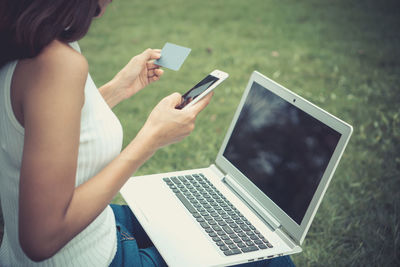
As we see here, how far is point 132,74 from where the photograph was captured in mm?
1751

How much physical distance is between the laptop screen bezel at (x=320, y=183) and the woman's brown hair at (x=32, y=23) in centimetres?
89

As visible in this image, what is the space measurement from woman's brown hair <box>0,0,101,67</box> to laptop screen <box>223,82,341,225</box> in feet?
2.97

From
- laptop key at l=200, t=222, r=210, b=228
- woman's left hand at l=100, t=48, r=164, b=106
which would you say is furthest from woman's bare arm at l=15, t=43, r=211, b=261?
woman's left hand at l=100, t=48, r=164, b=106

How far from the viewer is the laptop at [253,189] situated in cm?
138

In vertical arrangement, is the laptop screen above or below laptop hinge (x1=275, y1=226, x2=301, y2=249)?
above

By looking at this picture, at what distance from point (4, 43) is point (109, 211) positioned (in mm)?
686

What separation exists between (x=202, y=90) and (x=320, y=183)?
22.3 inches

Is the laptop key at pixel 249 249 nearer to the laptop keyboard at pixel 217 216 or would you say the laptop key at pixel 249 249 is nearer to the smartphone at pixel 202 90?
the laptop keyboard at pixel 217 216

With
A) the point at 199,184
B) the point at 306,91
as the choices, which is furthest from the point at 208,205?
the point at 306,91

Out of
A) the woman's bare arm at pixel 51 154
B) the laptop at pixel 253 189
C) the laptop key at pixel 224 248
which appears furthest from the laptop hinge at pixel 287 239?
the woman's bare arm at pixel 51 154

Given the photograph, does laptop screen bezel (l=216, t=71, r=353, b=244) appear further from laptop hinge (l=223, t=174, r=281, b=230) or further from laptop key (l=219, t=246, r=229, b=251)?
laptop key (l=219, t=246, r=229, b=251)

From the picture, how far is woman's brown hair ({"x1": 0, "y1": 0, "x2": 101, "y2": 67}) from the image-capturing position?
971mm

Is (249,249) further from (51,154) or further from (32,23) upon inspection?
(32,23)

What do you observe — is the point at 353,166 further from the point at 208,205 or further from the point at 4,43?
the point at 4,43
